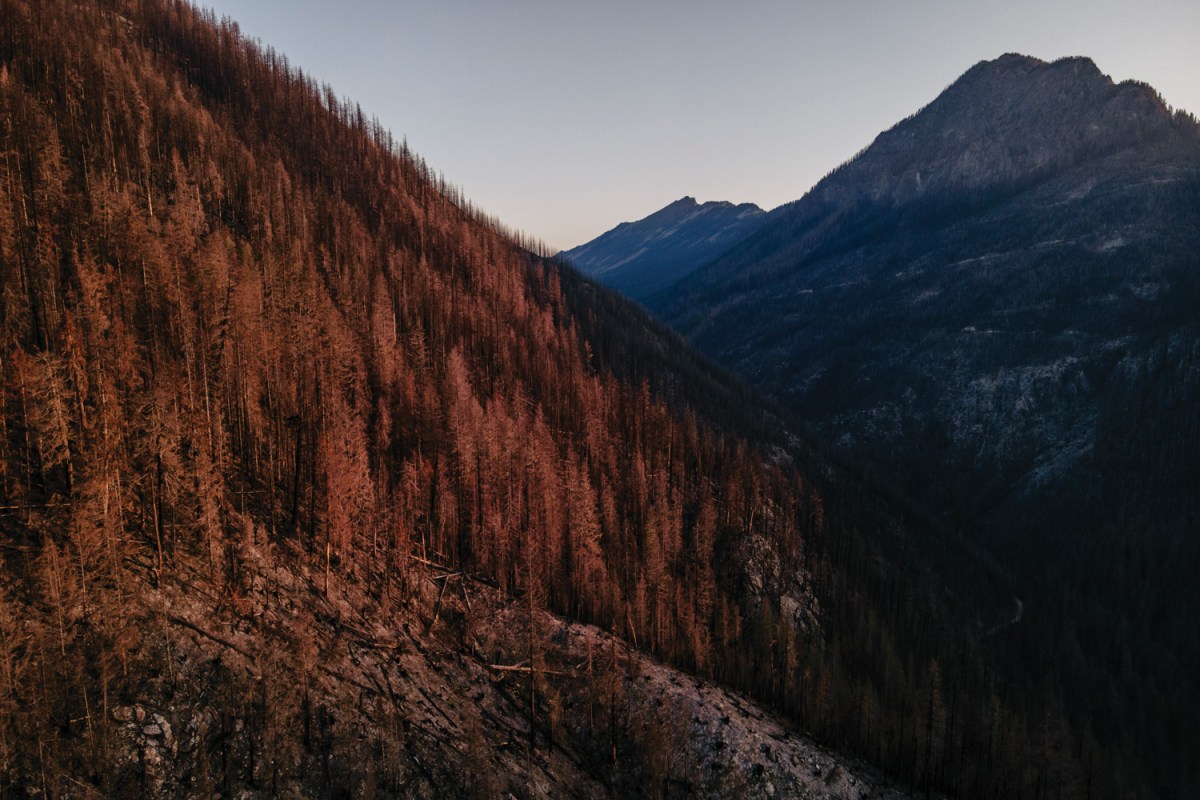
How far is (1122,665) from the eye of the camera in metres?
140

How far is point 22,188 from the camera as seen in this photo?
66250 millimetres

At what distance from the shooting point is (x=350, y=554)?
5872 cm

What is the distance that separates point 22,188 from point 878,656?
476 ft

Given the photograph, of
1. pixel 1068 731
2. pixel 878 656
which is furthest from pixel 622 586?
pixel 1068 731

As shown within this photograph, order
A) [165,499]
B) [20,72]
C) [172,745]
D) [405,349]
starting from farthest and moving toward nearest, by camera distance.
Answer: [405,349], [20,72], [165,499], [172,745]

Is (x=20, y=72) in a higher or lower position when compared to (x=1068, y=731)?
higher

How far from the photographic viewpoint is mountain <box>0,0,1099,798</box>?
36875 millimetres

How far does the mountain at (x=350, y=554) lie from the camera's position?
1452 inches

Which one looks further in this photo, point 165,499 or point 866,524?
point 866,524

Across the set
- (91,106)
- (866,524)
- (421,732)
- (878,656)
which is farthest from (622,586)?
(91,106)

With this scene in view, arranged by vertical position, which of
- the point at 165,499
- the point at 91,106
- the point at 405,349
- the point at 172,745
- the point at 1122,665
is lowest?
the point at 1122,665

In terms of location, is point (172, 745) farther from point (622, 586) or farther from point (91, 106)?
point (91, 106)

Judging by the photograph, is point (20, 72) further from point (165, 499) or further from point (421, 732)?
point (421, 732)

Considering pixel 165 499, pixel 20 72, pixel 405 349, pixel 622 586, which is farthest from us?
pixel 405 349
